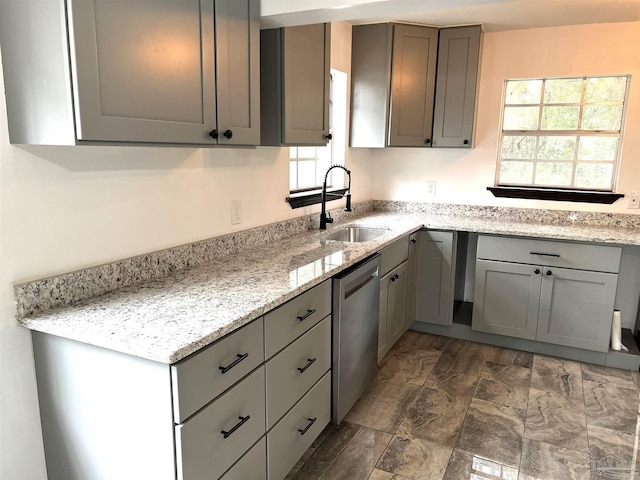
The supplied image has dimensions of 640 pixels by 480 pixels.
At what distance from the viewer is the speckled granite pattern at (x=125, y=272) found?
1494 millimetres

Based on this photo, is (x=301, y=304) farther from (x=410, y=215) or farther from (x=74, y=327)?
(x=410, y=215)

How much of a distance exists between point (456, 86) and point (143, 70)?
2.72 meters

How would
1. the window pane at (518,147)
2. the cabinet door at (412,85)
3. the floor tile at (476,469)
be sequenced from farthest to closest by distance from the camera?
the window pane at (518,147) < the cabinet door at (412,85) < the floor tile at (476,469)

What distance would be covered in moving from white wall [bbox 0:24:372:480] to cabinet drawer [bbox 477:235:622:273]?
6.58 ft

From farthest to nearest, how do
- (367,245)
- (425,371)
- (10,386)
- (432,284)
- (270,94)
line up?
(432,284) → (425,371) → (367,245) → (270,94) → (10,386)

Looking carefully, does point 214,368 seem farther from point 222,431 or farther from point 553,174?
point 553,174

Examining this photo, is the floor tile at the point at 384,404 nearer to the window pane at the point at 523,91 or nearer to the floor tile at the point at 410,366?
the floor tile at the point at 410,366

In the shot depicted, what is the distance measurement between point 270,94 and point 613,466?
2.37 meters

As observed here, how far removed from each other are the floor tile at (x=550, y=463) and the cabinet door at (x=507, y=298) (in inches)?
44.6

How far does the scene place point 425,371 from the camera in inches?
119

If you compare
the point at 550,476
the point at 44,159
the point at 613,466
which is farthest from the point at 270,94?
the point at 613,466

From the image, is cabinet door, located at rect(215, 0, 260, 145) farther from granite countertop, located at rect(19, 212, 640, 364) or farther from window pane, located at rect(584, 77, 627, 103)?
window pane, located at rect(584, 77, 627, 103)

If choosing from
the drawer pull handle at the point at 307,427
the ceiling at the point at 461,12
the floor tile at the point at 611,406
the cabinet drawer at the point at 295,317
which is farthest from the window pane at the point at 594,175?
the drawer pull handle at the point at 307,427

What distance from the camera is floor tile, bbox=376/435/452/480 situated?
6.84 feet
